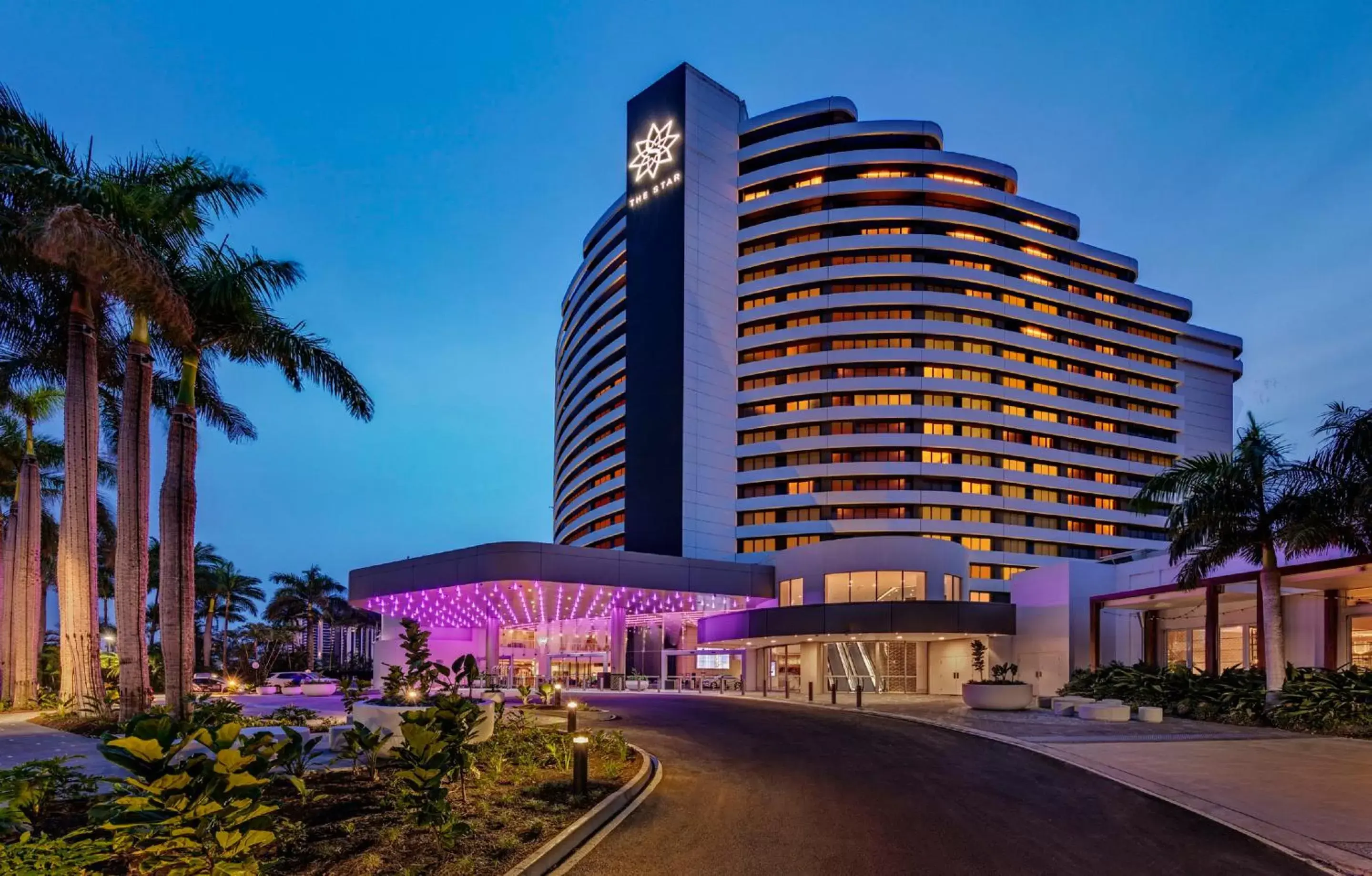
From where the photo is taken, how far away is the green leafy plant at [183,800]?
20.8 feet

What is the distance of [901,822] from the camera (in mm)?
11438

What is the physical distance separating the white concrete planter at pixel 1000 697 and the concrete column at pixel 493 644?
108 ft

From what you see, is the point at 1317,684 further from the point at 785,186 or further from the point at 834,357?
the point at 785,186

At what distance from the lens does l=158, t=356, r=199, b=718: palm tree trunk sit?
1740 cm

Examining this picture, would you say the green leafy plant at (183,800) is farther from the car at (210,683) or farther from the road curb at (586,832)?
the car at (210,683)

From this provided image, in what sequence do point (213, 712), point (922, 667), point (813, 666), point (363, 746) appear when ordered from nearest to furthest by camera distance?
point (363, 746) < point (213, 712) < point (922, 667) < point (813, 666)

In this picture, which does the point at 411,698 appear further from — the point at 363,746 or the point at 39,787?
the point at 39,787

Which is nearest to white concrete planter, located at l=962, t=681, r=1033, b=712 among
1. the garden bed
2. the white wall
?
the garden bed

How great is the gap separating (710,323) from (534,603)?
101 ft

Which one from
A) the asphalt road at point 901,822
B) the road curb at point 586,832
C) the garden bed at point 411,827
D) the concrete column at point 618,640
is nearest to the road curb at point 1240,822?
the asphalt road at point 901,822

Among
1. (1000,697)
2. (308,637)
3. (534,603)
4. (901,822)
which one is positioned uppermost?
(901,822)

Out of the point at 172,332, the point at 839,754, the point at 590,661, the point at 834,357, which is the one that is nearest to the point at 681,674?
the point at 590,661

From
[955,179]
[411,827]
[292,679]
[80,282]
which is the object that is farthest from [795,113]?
[411,827]

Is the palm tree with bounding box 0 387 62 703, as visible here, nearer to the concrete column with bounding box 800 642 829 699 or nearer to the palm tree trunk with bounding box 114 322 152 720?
the palm tree trunk with bounding box 114 322 152 720
